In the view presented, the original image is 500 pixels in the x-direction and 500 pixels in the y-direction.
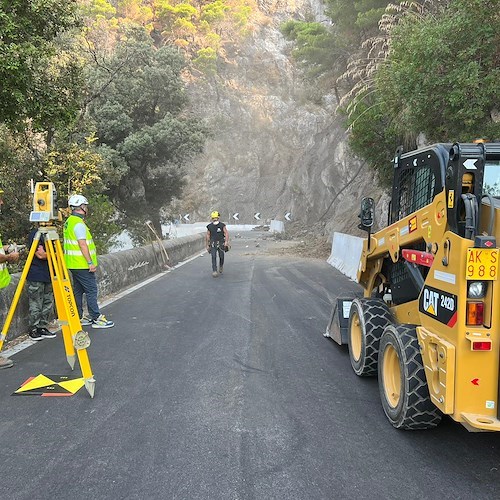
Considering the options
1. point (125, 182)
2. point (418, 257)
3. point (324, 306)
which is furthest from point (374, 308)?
point (125, 182)

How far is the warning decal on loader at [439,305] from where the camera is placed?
3170 millimetres

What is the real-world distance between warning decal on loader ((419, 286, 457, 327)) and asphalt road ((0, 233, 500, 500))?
1.01 m

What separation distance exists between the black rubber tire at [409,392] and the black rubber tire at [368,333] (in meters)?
0.82

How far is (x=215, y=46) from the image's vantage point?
204 ft

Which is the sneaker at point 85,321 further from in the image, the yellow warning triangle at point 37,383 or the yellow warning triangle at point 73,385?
the yellow warning triangle at point 73,385

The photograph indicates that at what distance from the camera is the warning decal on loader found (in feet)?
10.4

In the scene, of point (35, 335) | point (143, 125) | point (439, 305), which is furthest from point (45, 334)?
point (143, 125)

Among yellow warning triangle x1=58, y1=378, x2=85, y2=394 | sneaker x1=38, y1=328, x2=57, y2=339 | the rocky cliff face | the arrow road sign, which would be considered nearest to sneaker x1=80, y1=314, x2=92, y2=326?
sneaker x1=38, y1=328, x2=57, y2=339

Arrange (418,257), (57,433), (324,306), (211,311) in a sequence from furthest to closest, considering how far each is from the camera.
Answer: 1. (324,306)
2. (211,311)
3. (418,257)
4. (57,433)

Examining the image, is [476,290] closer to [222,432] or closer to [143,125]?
[222,432]

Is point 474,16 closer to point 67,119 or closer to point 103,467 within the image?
point 67,119

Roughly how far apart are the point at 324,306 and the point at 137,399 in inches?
204

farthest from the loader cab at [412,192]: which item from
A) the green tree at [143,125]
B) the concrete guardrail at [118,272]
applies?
the green tree at [143,125]

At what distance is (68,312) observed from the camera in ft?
15.3
